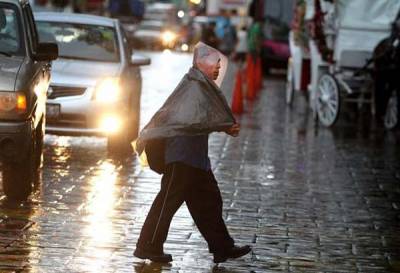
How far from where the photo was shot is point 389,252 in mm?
9492

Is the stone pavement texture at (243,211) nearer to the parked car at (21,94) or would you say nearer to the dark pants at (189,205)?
the dark pants at (189,205)

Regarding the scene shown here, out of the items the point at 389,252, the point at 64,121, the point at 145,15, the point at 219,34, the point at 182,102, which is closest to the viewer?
the point at 182,102

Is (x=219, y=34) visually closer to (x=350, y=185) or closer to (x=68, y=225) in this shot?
(x=350, y=185)

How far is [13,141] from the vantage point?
1025 cm

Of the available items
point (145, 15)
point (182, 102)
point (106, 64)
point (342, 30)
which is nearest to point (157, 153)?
point (182, 102)

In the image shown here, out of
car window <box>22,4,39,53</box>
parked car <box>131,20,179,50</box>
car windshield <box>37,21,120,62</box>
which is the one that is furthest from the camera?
parked car <box>131,20,179,50</box>

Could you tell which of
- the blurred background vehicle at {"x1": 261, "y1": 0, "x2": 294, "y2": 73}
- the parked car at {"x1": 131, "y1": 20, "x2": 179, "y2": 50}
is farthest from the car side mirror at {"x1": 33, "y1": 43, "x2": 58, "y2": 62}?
the parked car at {"x1": 131, "y1": 20, "x2": 179, "y2": 50}

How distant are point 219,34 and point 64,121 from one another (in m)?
38.5

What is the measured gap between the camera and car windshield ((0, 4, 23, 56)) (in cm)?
1142

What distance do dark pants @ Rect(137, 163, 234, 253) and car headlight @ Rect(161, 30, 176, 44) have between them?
55365 mm

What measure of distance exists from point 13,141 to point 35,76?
918 mm

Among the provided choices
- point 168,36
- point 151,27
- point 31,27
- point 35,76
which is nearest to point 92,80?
point 31,27

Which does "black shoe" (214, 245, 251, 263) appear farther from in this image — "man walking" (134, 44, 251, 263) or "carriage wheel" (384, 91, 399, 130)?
"carriage wheel" (384, 91, 399, 130)

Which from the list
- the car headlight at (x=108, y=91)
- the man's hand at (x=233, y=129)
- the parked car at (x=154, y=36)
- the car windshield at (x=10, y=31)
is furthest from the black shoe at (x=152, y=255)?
the parked car at (x=154, y=36)
